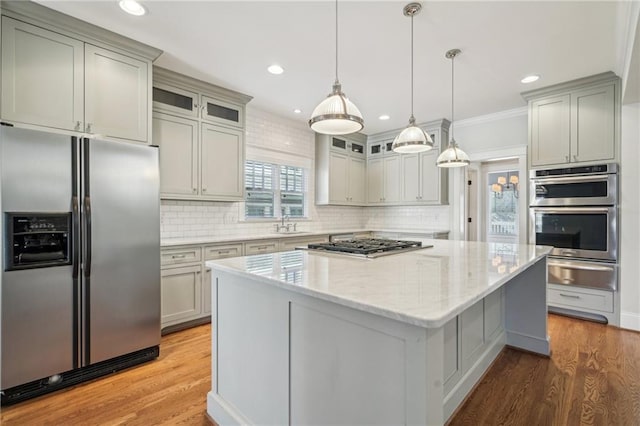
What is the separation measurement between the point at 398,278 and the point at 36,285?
7.59 feet

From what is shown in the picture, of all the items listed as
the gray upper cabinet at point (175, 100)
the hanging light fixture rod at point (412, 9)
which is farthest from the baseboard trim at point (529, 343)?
the gray upper cabinet at point (175, 100)

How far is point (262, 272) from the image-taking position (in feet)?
4.81

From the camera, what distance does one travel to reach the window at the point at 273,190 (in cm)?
438

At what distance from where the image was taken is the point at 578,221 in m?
3.48

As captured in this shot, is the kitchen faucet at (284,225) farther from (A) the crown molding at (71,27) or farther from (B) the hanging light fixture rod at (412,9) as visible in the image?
(B) the hanging light fixture rod at (412,9)

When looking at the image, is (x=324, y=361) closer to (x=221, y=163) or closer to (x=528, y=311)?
(x=528, y=311)

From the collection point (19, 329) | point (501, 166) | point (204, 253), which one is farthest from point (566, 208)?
point (19, 329)

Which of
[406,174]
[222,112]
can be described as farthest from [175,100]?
[406,174]

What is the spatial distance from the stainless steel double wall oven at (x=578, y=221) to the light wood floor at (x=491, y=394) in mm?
923

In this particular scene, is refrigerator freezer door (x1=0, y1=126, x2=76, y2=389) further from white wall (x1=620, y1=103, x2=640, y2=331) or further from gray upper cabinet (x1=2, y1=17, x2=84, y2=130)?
white wall (x1=620, y1=103, x2=640, y2=331)

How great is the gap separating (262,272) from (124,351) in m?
1.74

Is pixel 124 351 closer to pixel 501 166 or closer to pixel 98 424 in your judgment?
pixel 98 424

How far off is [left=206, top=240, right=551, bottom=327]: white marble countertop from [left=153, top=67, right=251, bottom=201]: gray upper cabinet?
190 centimetres

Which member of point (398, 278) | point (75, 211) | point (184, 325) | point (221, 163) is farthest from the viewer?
point (221, 163)
